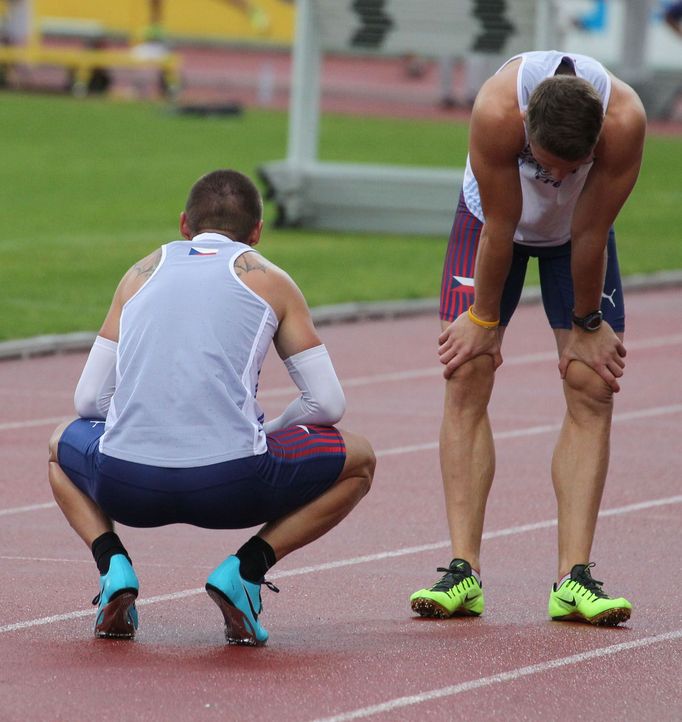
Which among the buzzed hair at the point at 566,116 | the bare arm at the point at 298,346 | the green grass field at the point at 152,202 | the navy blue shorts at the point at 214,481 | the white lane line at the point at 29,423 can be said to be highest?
the buzzed hair at the point at 566,116

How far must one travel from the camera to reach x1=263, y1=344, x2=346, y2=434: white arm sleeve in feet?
17.5

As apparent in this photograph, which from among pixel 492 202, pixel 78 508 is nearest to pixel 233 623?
pixel 78 508

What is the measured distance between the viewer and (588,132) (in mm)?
5125

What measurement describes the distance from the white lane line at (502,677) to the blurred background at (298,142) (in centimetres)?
724

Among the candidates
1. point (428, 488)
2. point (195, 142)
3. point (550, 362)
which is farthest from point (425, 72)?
point (428, 488)

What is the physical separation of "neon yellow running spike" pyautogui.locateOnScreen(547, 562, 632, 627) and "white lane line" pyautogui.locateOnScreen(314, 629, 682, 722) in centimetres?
13

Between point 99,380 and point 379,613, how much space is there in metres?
1.24

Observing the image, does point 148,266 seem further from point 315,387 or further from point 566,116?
point 566,116

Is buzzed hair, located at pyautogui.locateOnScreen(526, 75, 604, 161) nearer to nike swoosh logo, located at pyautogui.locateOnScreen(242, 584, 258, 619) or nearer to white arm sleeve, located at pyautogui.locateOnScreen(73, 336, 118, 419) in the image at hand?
white arm sleeve, located at pyautogui.locateOnScreen(73, 336, 118, 419)

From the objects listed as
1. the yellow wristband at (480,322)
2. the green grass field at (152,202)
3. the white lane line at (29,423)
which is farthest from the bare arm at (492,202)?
the green grass field at (152,202)

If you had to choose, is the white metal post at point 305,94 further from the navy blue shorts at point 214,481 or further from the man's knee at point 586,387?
the navy blue shorts at point 214,481

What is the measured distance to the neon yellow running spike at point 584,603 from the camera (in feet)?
18.3

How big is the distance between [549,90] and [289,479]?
137cm

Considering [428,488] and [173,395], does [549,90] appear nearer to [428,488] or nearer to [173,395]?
[173,395]
